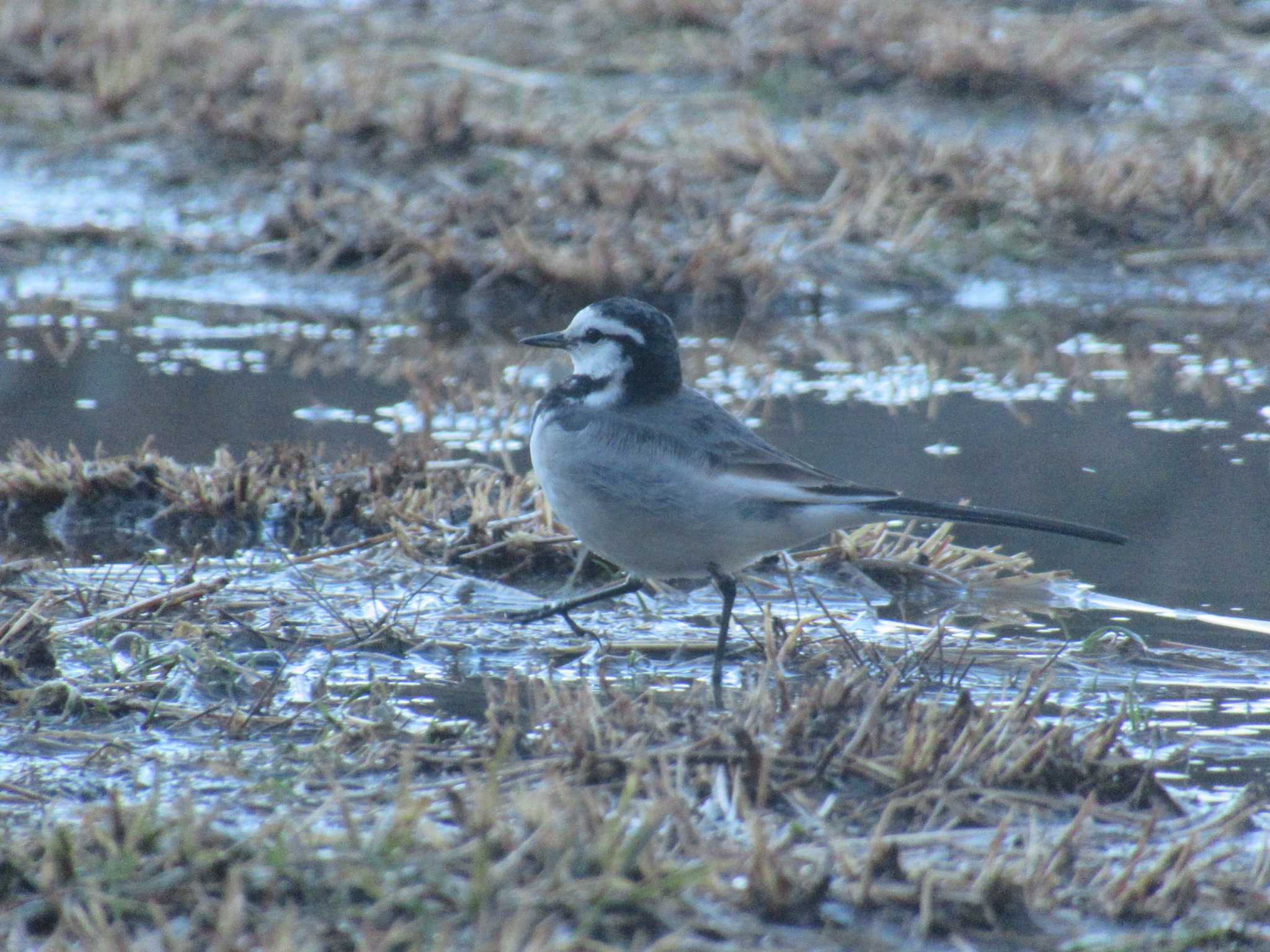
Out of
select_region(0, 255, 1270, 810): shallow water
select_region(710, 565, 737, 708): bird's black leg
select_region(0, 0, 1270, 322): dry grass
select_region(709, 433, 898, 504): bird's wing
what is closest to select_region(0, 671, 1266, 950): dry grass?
select_region(0, 255, 1270, 810): shallow water

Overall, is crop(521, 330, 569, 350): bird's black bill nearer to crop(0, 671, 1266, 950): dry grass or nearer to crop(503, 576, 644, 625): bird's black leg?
crop(503, 576, 644, 625): bird's black leg

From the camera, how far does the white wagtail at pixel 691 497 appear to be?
4781 millimetres

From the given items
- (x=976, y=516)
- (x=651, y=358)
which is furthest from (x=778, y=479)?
(x=651, y=358)

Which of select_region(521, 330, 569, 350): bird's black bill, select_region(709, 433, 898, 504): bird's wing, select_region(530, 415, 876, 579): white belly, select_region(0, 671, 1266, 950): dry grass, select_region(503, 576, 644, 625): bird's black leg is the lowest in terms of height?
select_region(503, 576, 644, 625): bird's black leg

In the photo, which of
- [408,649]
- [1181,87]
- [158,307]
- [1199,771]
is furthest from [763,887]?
[1181,87]

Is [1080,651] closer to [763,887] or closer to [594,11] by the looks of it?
[763,887]

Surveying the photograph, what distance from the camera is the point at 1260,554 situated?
19.9 feet

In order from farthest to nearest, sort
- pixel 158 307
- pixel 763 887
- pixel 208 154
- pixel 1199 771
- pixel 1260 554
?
1. pixel 208 154
2. pixel 158 307
3. pixel 1260 554
4. pixel 1199 771
5. pixel 763 887

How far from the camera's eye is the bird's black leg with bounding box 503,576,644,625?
17.0 feet

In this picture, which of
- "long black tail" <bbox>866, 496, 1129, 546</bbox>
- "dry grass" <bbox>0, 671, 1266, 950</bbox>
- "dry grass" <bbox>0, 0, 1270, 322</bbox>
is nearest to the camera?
"dry grass" <bbox>0, 671, 1266, 950</bbox>

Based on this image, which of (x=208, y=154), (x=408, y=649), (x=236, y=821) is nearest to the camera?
(x=236, y=821)

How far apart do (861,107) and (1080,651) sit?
8.04 meters

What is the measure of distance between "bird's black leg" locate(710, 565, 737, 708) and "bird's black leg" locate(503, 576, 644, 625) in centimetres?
36

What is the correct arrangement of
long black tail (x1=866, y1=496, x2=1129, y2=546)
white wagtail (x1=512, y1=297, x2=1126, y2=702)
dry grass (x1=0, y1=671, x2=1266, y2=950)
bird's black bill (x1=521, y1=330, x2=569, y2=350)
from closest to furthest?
1. dry grass (x1=0, y1=671, x2=1266, y2=950)
2. long black tail (x1=866, y1=496, x2=1129, y2=546)
3. white wagtail (x1=512, y1=297, x2=1126, y2=702)
4. bird's black bill (x1=521, y1=330, x2=569, y2=350)
